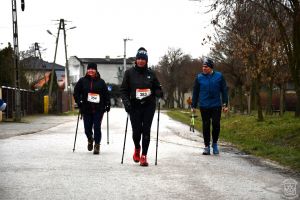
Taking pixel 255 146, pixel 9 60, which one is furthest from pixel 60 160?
pixel 9 60

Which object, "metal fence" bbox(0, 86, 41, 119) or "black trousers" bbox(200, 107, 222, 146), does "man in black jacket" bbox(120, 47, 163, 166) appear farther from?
"metal fence" bbox(0, 86, 41, 119)

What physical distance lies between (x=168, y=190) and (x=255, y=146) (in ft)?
24.3

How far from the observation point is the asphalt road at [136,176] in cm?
692

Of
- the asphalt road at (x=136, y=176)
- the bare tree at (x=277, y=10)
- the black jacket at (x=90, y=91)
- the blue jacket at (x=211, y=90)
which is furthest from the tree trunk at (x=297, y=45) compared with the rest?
the black jacket at (x=90, y=91)

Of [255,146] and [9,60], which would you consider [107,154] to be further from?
[9,60]

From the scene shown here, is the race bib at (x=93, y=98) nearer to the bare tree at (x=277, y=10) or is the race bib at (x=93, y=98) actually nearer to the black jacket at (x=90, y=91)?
the black jacket at (x=90, y=91)

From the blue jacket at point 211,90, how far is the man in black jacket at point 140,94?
1.98 metres

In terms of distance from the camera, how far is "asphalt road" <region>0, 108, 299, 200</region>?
6.92 m

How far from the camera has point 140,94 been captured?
398 inches

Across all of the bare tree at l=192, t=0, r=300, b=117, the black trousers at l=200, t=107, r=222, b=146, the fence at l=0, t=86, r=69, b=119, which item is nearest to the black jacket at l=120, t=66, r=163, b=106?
the black trousers at l=200, t=107, r=222, b=146

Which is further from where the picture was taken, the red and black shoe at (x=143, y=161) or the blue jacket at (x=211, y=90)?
the blue jacket at (x=211, y=90)

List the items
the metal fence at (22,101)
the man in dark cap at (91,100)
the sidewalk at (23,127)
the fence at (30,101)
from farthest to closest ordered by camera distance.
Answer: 1. the fence at (30,101)
2. the metal fence at (22,101)
3. the sidewalk at (23,127)
4. the man in dark cap at (91,100)

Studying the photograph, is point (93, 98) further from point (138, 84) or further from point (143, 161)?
point (143, 161)

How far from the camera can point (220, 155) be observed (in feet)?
39.0
